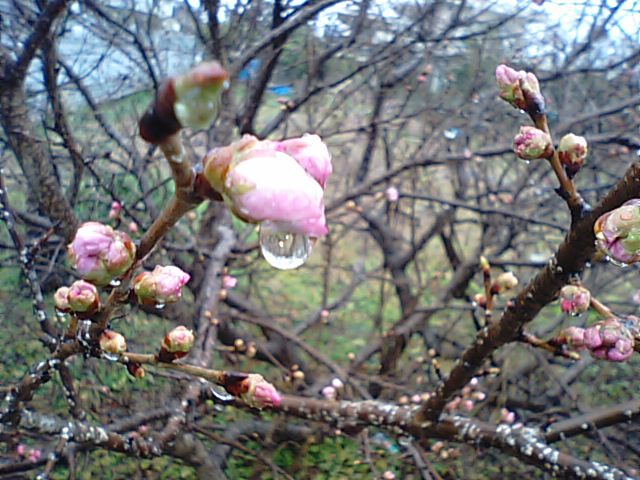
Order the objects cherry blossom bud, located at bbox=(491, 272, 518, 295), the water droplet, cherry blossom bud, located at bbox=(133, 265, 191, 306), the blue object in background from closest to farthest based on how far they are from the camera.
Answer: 1. the water droplet
2. cherry blossom bud, located at bbox=(133, 265, 191, 306)
3. cherry blossom bud, located at bbox=(491, 272, 518, 295)
4. the blue object in background

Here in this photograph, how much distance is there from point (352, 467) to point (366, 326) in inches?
78.8

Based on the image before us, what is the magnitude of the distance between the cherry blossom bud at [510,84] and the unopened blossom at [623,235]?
242mm

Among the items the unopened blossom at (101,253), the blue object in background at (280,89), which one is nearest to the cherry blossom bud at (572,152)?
the unopened blossom at (101,253)

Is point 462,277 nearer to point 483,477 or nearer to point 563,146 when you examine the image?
point 483,477

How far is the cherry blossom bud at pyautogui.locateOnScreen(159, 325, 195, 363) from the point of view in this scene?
810 mm

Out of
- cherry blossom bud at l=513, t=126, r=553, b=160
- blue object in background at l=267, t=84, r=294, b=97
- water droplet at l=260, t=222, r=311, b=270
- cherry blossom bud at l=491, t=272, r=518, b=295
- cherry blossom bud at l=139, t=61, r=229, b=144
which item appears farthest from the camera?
blue object in background at l=267, t=84, r=294, b=97

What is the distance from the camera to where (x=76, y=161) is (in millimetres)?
1954

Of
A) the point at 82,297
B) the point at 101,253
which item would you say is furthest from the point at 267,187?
the point at 82,297

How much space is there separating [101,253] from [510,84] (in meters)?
0.62

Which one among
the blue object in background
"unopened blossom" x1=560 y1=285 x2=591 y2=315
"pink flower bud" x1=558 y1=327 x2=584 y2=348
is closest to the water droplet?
"unopened blossom" x1=560 y1=285 x2=591 y2=315

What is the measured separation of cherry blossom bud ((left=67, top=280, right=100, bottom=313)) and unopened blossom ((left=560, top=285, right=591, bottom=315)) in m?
0.71

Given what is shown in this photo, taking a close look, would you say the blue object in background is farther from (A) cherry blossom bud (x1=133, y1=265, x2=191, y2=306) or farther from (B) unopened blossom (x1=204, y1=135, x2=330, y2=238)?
(B) unopened blossom (x1=204, y1=135, x2=330, y2=238)

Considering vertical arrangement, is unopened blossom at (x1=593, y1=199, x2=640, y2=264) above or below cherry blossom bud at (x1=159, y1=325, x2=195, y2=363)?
above

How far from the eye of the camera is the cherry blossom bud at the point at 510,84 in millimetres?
885
